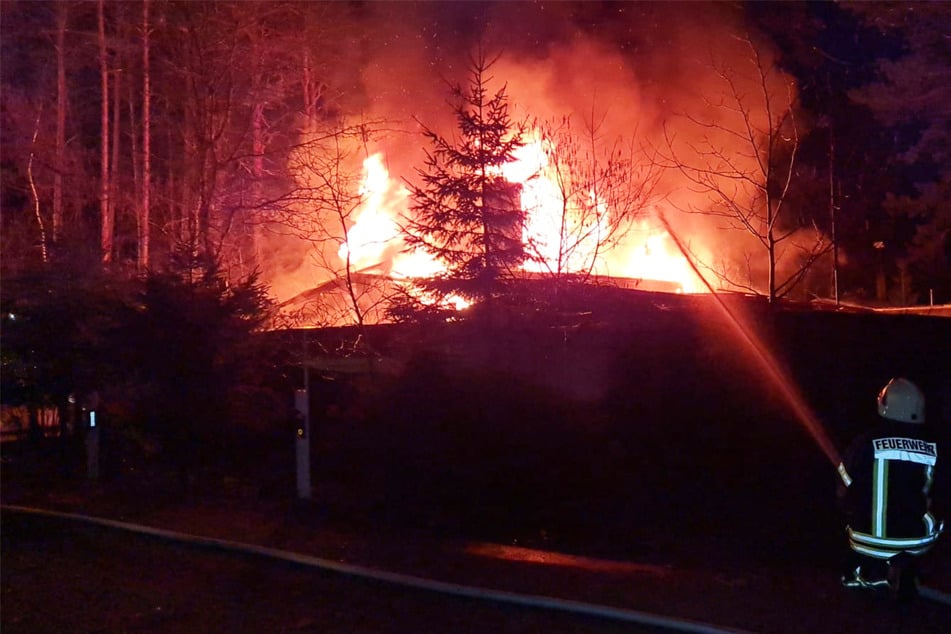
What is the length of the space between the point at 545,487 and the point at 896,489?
434 centimetres

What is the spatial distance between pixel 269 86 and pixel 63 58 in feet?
23.4

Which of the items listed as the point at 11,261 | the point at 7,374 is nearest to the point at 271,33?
the point at 11,261

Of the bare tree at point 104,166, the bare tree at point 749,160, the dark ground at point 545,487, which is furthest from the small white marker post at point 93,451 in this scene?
the bare tree at point 104,166

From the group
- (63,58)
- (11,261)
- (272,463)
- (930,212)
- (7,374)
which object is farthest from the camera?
(63,58)

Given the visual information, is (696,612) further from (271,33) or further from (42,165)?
(42,165)

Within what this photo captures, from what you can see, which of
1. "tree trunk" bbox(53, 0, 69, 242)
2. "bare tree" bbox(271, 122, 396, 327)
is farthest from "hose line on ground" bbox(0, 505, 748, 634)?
"tree trunk" bbox(53, 0, 69, 242)

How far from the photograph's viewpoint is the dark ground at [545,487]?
22.1ft

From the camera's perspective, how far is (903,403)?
575cm

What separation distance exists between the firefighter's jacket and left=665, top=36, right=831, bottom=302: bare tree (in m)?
7.17

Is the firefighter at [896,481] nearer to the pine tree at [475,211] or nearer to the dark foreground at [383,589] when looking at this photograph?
the dark foreground at [383,589]

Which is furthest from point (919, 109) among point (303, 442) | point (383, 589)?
point (383, 589)

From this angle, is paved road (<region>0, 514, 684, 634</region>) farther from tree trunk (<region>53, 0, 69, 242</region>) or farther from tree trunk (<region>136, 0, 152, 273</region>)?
tree trunk (<region>53, 0, 69, 242</region>)

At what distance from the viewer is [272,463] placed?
13133 millimetres

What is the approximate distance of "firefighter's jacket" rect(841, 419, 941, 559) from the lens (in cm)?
575
